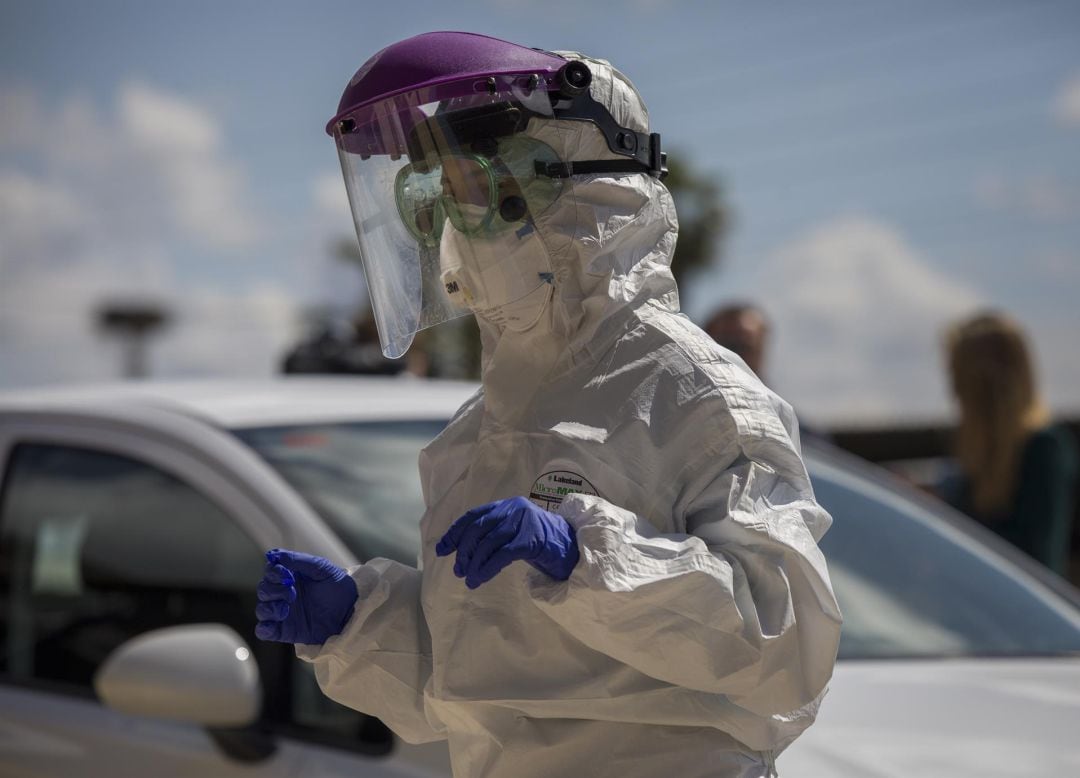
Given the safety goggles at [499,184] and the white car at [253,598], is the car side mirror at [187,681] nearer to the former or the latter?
the white car at [253,598]

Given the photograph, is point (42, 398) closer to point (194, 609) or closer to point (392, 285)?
point (194, 609)

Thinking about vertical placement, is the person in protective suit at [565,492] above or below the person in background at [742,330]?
Result: above

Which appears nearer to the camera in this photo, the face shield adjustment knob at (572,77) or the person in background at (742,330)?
the face shield adjustment knob at (572,77)

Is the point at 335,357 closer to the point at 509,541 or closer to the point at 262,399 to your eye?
the point at 262,399

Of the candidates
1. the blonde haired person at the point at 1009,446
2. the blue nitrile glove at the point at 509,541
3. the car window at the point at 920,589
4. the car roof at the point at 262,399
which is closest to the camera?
the blue nitrile glove at the point at 509,541

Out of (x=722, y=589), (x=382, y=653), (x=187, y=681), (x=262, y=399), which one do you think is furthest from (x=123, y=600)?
(x=722, y=589)

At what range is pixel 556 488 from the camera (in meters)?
1.63

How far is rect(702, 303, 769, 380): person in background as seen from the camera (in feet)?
15.6

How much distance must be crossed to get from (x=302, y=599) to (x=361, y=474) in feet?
3.34

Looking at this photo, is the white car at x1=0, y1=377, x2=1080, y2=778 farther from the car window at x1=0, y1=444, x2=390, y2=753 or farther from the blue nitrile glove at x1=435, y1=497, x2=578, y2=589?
the blue nitrile glove at x1=435, y1=497, x2=578, y2=589

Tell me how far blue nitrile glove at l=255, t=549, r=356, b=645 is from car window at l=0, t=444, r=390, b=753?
2.29ft

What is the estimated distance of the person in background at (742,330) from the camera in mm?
4750

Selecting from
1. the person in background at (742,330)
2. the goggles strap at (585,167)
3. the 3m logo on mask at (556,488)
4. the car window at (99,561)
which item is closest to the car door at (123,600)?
the car window at (99,561)

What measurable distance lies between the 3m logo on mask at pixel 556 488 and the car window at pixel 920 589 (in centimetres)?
122
